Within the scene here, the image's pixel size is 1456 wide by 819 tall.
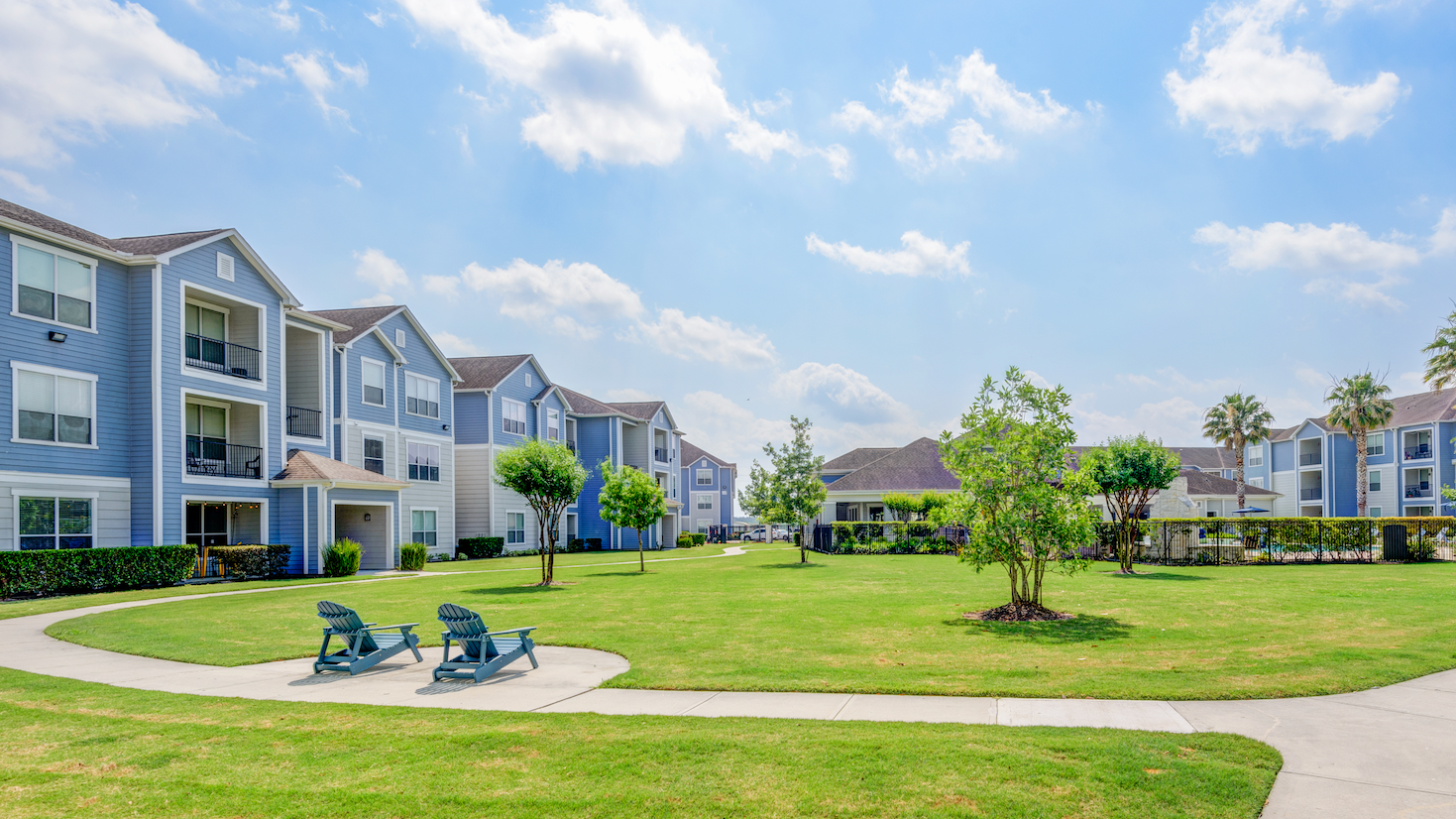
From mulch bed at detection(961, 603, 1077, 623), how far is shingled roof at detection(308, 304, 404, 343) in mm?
27698

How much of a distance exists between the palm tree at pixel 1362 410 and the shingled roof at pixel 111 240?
2406 inches

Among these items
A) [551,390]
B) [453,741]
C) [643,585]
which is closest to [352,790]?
[453,741]

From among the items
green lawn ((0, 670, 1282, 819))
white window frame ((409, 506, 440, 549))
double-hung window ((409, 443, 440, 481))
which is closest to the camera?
green lawn ((0, 670, 1282, 819))

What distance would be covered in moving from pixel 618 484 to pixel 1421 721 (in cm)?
2656

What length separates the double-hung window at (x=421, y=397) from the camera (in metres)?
37.3

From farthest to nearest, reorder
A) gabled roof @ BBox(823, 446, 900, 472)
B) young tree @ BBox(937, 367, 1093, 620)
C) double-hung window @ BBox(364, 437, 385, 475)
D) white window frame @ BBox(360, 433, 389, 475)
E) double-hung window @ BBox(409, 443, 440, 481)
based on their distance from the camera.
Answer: gabled roof @ BBox(823, 446, 900, 472), double-hung window @ BBox(409, 443, 440, 481), double-hung window @ BBox(364, 437, 385, 475), white window frame @ BBox(360, 433, 389, 475), young tree @ BBox(937, 367, 1093, 620)

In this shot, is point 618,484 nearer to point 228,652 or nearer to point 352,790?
point 228,652

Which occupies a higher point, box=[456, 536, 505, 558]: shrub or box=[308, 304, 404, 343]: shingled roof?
box=[308, 304, 404, 343]: shingled roof

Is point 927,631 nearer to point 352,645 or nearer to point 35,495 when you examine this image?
point 352,645

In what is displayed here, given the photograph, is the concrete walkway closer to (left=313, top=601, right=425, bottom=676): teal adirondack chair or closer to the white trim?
(left=313, top=601, right=425, bottom=676): teal adirondack chair

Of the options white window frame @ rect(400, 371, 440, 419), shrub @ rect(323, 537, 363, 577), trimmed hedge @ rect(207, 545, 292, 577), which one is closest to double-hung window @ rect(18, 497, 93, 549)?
trimmed hedge @ rect(207, 545, 292, 577)

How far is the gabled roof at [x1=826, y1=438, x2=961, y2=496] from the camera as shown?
48.7m

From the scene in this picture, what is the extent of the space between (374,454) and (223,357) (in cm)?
821

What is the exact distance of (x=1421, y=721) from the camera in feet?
23.6
